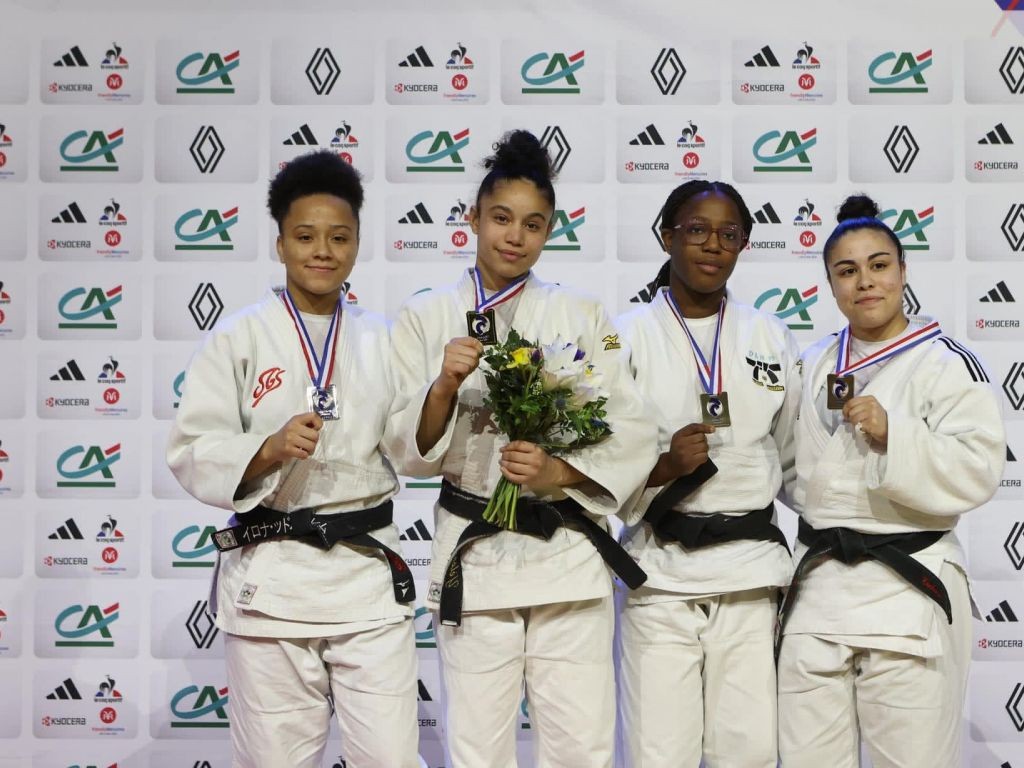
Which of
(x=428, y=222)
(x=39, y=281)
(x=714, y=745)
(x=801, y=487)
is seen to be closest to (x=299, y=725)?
(x=714, y=745)

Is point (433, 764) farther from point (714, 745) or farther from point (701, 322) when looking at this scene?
point (701, 322)

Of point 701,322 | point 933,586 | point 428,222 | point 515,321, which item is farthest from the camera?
point 428,222

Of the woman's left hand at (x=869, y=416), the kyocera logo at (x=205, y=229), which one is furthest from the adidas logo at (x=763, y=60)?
the kyocera logo at (x=205, y=229)

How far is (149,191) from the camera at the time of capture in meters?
4.67

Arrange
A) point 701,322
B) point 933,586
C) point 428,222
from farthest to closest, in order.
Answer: point 428,222
point 701,322
point 933,586

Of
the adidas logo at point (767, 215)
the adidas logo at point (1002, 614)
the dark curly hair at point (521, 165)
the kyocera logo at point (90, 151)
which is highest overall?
the kyocera logo at point (90, 151)

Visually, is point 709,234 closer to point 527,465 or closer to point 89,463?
point 527,465

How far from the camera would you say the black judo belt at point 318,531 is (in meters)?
3.00

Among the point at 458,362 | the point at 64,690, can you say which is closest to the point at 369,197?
the point at 458,362

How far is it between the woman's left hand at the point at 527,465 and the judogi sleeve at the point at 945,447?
975 mm

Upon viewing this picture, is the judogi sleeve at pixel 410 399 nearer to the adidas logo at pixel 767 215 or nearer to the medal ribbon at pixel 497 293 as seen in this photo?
the medal ribbon at pixel 497 293

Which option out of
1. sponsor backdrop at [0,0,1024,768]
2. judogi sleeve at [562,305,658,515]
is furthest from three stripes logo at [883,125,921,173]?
judogi sleeve at [562,305,658,515]

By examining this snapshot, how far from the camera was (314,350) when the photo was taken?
3158 millimetres

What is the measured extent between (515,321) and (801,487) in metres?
1.11
